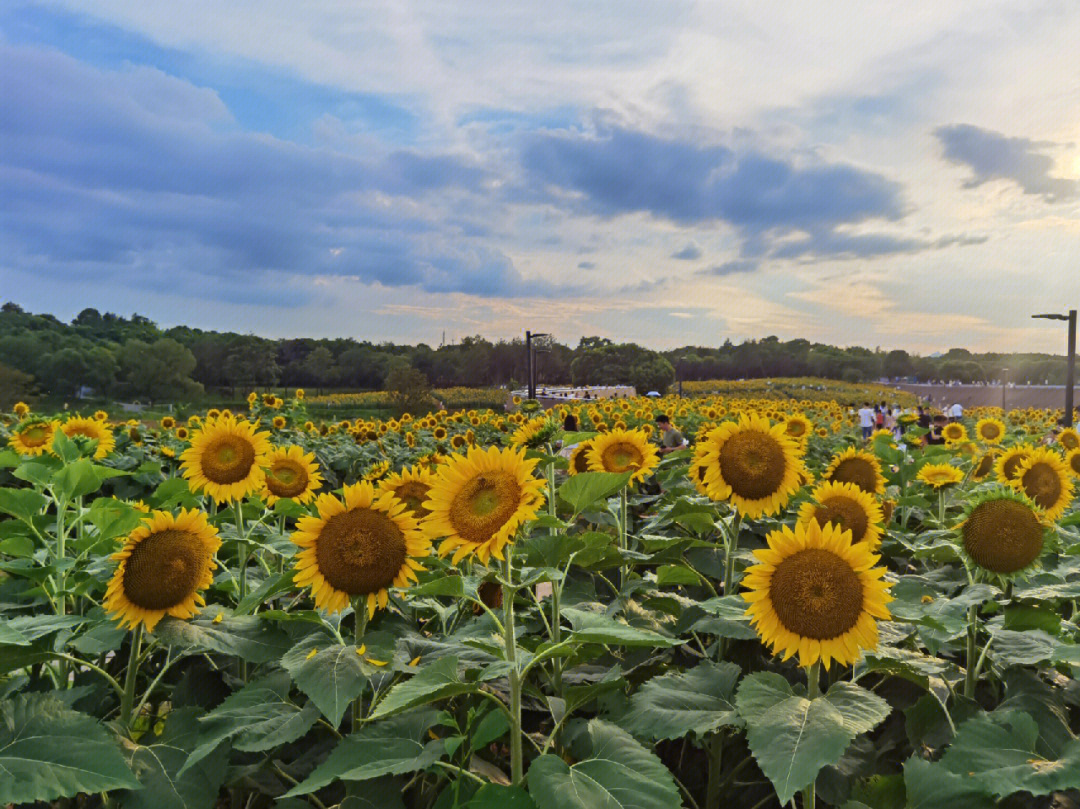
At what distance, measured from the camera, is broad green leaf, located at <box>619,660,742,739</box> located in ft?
6.65

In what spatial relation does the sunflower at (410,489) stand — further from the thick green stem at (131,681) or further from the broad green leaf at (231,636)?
the thick green stem at (131,681)

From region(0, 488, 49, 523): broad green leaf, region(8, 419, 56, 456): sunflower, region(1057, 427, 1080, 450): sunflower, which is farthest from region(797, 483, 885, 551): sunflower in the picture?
region(8, 419, 56, 456): sunflower

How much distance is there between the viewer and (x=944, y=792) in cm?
187

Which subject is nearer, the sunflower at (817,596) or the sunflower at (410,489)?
the sunflower at (817,596)

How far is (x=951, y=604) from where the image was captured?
2566 mm

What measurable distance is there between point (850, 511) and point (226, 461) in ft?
8.96

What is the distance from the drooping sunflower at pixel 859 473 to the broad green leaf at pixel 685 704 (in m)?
A: 2.18

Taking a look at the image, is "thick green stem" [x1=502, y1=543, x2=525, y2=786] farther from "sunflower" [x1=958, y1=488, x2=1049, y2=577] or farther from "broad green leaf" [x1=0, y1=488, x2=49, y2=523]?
"broad green leaf" [x1=0, y1=488, x2=49, y2=523]

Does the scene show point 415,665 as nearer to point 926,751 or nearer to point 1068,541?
point 926,751

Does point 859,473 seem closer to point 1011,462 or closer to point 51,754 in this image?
point 1011,462

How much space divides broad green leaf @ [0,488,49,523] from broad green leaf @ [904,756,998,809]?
325 centimetres

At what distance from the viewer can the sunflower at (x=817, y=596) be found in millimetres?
2211

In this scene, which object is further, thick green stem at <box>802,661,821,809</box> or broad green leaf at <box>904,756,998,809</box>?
thick green stem at <box>802,661,821,809</box>

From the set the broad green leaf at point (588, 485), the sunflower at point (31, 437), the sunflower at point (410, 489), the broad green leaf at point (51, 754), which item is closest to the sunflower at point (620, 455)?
the broad green leaf at point (588, 485)
